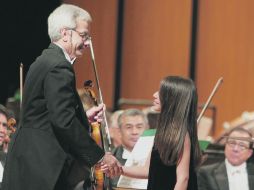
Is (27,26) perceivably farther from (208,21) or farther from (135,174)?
(135,174)

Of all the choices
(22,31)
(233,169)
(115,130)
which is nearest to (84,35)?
(233,169)

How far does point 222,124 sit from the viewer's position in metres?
8.87

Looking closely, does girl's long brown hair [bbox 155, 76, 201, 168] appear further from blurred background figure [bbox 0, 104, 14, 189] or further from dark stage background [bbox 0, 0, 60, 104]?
dark stage background [bbox 0, 0, 60, 104]

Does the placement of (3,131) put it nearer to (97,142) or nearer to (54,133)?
(97,142)

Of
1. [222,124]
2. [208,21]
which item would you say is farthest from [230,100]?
[208,21]

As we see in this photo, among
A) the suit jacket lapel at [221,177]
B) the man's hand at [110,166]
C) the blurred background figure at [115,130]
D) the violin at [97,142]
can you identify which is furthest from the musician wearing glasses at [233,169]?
the man's hand at [110,166]

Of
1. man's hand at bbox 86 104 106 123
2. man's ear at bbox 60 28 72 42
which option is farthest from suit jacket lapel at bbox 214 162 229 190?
man's ear at bbox 60 28 72 42

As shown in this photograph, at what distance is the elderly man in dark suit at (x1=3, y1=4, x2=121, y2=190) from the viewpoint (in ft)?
12.8

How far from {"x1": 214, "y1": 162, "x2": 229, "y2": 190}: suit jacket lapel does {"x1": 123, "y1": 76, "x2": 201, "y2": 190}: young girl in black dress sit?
5.47 feet

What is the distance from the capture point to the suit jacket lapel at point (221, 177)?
5762 mm

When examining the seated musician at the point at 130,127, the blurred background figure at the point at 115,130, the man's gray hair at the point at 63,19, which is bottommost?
the blurred background figure at the point at 115,130

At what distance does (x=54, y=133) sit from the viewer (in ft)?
13.0

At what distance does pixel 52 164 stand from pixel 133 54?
19.1ft

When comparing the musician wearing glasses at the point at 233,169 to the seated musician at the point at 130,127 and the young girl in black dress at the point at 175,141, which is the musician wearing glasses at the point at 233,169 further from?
the young girl in black dress at the point at 175,141
